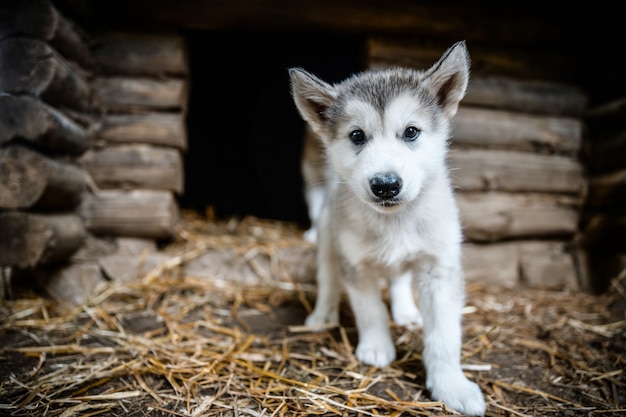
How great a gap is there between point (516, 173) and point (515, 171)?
0.07 ft

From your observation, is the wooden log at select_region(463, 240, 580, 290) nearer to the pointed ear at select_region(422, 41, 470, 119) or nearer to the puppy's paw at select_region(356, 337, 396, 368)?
the puppy's paw at select_region(356, 337, 396, 368)

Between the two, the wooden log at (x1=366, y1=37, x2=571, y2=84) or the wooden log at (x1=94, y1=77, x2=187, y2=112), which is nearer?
the wooden log at (x1=94, y1=77, x2=187, y2=112)

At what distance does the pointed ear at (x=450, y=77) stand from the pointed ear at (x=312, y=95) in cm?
55

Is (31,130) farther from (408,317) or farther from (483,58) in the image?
(483,58)

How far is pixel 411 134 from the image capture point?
2.31 m

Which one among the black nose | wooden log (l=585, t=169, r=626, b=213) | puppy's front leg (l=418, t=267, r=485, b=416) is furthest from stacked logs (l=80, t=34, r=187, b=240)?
wooden log (l=585, t=169, r=626, b=213)

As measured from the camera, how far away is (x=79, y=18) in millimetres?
3482

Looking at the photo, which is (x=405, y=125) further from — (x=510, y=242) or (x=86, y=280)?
(x=86, y=280)

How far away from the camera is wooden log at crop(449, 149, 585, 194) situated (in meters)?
3.98

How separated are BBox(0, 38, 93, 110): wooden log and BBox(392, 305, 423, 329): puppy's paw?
2.96m

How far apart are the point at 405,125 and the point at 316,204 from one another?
2396 mm

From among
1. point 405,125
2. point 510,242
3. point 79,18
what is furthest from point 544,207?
point 79,18

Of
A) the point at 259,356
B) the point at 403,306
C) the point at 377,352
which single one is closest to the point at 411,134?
the point at 377,352

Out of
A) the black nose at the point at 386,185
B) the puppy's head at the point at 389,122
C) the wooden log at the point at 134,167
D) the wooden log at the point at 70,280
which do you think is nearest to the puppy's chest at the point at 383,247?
the puppy's head at the point at 389,122
